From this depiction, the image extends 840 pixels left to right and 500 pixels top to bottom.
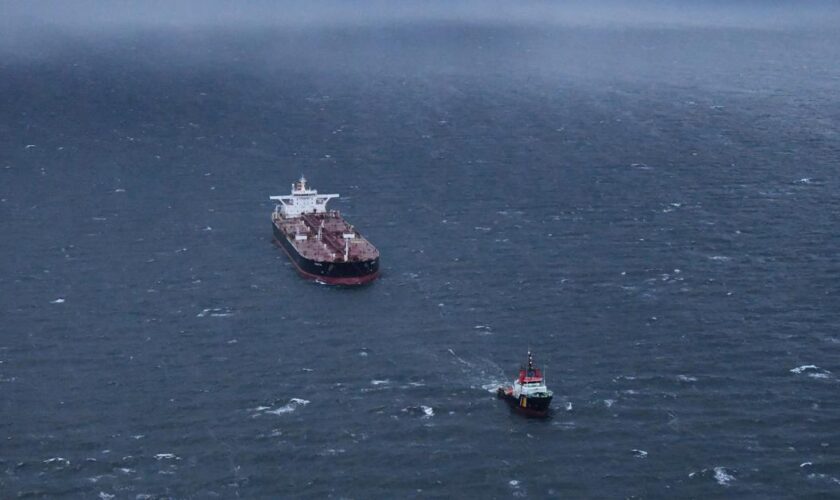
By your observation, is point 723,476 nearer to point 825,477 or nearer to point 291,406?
point 825,477

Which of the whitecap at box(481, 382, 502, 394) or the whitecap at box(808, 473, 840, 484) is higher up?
the whitecap at box(481, 382, 502, 394)

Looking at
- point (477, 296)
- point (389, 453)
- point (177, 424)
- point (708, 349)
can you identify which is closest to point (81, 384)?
point (177, 424)

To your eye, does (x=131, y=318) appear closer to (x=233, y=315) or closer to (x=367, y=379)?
(x=233, y=315)

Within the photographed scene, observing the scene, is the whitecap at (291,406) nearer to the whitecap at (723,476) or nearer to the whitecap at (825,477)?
the whitecap at (723,476)

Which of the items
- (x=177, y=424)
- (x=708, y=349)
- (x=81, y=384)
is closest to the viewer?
(x=177, y=424)

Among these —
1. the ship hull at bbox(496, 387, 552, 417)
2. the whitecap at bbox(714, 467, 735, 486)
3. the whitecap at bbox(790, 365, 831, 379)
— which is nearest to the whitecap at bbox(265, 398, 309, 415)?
the ship hull at bbox(496, 387, 552, 417)

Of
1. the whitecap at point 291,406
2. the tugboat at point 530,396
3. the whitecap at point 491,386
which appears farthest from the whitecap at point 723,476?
the whitecap at point 291,406

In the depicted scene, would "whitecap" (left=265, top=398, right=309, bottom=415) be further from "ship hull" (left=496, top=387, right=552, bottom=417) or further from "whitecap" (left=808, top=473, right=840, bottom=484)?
"whitecap" (left=808, top=473, right=840, bottom=484)

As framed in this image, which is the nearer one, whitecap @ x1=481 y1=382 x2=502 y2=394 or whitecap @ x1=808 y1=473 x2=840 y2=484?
whitecap @ x1=808 y1=473 x2=840 y2=484

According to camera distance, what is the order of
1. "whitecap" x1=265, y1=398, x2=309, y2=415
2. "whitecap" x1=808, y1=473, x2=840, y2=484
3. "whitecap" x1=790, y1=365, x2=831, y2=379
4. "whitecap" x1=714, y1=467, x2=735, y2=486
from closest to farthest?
"whitecap" x1=714, y1=467, x2=735, y2=486, "whitecap" x1=808, y1=473, x2=840, y2=484, "whitecap" x1=265, y1=398, x2=309, y2=415, "whitecap" x1=790, y1=365, x2=831, y2=379
